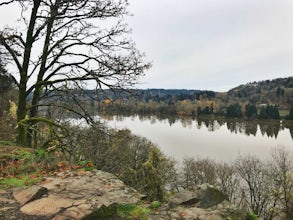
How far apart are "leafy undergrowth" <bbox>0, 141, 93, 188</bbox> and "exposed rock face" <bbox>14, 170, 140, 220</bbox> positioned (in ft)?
1.39

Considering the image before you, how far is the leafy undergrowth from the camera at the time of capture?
587 cm

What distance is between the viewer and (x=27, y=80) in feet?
28.1

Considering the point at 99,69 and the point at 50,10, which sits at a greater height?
the point at 50,10

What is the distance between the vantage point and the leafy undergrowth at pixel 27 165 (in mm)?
5868

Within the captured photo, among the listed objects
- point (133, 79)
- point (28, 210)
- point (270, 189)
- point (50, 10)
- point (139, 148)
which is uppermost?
point (50, 10)

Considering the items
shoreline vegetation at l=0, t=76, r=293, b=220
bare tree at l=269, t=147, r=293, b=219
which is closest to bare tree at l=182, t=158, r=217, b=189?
shoreline vegetation at l=0, t=76, r=293, b=220

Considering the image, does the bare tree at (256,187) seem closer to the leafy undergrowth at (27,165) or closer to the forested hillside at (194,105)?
the forested hillside at (194,105)

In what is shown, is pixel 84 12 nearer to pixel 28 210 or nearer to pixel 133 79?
pixel 133 79

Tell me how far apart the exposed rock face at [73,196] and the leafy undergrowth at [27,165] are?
1.39ft

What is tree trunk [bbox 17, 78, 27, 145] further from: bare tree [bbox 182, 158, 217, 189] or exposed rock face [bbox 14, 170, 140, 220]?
bare tree [bbox 182, 158, 217, 189]

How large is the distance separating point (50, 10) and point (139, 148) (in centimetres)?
2711

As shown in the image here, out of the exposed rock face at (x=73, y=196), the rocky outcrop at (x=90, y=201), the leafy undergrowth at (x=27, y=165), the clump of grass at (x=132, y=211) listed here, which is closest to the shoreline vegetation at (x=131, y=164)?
the leafy undergrowth at (x=27, y=165)

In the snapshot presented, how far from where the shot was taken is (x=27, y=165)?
21.9ft

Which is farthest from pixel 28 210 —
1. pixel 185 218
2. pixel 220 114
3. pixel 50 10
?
pixel 220 114
